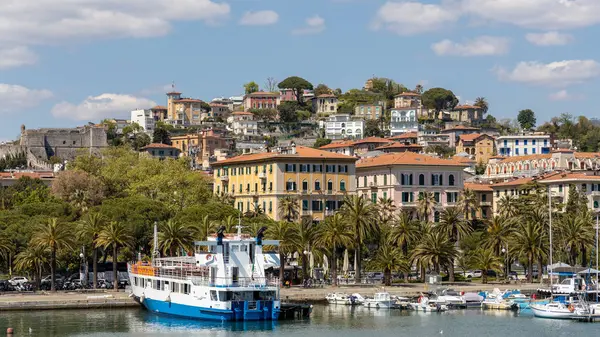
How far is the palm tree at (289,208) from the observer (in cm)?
11944

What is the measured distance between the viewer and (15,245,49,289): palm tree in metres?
91.1

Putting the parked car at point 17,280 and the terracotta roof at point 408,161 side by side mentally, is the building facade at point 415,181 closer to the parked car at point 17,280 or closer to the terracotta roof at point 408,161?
the terracotta roof at point 408,161

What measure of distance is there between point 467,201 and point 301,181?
742 inches

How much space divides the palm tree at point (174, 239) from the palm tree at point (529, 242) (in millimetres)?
29411

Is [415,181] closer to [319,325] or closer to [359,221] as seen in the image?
[359,221]

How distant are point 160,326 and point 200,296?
373 cm

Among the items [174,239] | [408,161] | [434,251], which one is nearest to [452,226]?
[434,251]

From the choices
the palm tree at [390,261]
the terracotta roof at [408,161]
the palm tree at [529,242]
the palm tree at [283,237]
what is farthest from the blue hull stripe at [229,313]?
the terracotta roof at [408,161]

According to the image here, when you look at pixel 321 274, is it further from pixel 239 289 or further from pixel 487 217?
pixel 487 217

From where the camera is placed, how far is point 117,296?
90312 mm

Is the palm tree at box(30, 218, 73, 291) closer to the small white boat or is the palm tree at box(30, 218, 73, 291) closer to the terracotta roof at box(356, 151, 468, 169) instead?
the small white boat

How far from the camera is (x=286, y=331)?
73625 mm

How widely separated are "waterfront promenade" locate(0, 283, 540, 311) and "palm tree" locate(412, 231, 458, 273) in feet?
7.21

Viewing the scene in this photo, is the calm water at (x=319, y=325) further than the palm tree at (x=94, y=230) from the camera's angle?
No
